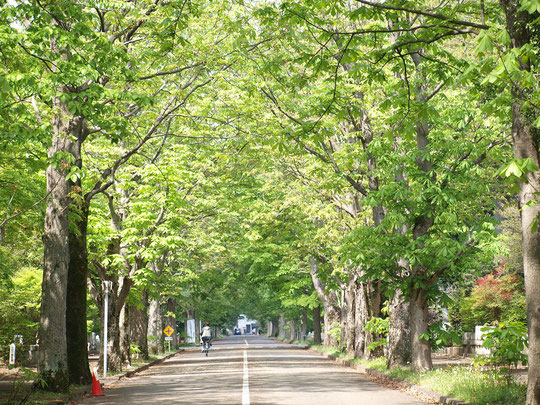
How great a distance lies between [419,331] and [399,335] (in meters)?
2.53

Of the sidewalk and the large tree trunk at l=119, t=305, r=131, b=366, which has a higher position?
the large tree trunk at l=119, t=305, r=131, b=366

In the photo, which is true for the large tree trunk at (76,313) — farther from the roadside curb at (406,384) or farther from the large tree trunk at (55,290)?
the roadside curb at (406,384)

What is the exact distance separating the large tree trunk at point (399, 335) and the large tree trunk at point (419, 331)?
1958mm

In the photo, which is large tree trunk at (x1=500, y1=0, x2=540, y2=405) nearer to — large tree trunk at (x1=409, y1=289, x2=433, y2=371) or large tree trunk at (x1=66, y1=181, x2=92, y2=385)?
large tree trunk at (x1=409, y1=289, x2=433, y2=371)

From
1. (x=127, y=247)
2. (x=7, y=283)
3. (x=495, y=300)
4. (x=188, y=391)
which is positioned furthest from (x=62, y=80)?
(x=495, y=300)

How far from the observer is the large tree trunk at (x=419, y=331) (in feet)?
66.5

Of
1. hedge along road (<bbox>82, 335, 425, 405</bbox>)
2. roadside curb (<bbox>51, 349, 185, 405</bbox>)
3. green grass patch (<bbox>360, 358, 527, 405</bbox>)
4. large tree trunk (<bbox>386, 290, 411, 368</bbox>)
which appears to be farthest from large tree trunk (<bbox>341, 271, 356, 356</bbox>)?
green grass patch (<bbox>360, 358, 527, 405</bbox>)

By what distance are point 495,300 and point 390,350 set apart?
34.7ft

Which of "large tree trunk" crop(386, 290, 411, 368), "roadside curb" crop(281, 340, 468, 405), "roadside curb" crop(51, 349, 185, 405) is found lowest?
"roadside curb" crop(281, 340, 468, 405)

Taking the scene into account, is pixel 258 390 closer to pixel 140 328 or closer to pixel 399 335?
pixel 399 335

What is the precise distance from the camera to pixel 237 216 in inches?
1668

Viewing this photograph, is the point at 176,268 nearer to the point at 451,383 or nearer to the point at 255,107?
the point at 255,107

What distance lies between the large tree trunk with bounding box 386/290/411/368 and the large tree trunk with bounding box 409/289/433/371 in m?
1.96

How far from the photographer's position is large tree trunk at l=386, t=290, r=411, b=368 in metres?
22.7
